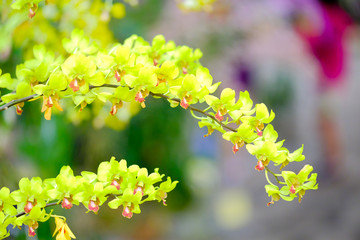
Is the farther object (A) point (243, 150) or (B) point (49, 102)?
(A) point (243, 150)

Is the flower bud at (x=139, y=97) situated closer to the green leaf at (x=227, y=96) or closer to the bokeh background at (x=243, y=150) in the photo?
the green leaf at (x=227, y=96)

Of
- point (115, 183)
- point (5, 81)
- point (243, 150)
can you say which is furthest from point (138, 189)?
point (243, 150)

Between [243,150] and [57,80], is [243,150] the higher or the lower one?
the lower one

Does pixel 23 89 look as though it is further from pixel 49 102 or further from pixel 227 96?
pixel 227 96

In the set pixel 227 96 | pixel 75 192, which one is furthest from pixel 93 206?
pixel 227 96

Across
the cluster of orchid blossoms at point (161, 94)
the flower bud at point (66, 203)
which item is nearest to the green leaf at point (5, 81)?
the cluster of orchid blossoms at point (161, 94)

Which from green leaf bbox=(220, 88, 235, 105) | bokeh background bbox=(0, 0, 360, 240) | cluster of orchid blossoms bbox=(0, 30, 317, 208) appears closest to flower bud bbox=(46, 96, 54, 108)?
cluster of orchid blossoms bbox=(0, 30, 317, 208)
